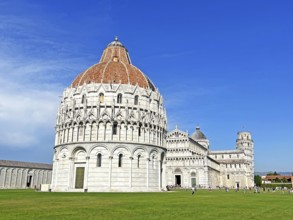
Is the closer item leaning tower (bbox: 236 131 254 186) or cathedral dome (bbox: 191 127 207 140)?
cathedral dome (bbox: 191 127 207 140)

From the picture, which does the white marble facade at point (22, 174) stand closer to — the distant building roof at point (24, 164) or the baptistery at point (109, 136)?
the distant building roof at point (24, 164)

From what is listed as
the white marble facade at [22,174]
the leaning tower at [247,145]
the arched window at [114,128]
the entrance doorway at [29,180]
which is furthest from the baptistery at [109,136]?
the leaning tower at [247,145]

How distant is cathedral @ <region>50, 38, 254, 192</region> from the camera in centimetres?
5125

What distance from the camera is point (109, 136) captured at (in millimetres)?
51812

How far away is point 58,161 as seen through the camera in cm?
5544

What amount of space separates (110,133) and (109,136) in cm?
54

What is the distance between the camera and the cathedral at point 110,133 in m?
51.2

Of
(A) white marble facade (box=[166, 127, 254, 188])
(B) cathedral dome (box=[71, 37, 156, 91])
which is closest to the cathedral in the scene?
(B) cathedral dome (box=[71, 37, 156, 91])

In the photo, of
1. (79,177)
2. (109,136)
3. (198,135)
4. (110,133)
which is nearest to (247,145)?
(198,135)

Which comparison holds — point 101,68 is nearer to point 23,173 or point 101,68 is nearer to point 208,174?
point 23,173

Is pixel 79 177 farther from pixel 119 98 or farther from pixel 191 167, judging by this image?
pixel 191 167

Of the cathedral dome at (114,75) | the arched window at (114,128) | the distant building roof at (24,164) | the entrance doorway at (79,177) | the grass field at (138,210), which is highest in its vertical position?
the cathedral dome at (114,75)

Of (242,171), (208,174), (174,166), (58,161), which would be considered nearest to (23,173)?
(58,161)

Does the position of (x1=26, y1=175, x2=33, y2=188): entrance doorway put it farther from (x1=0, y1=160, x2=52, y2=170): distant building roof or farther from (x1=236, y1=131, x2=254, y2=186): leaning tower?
(x1=236, y1=131, x2=254, y2=186): leaning tower
